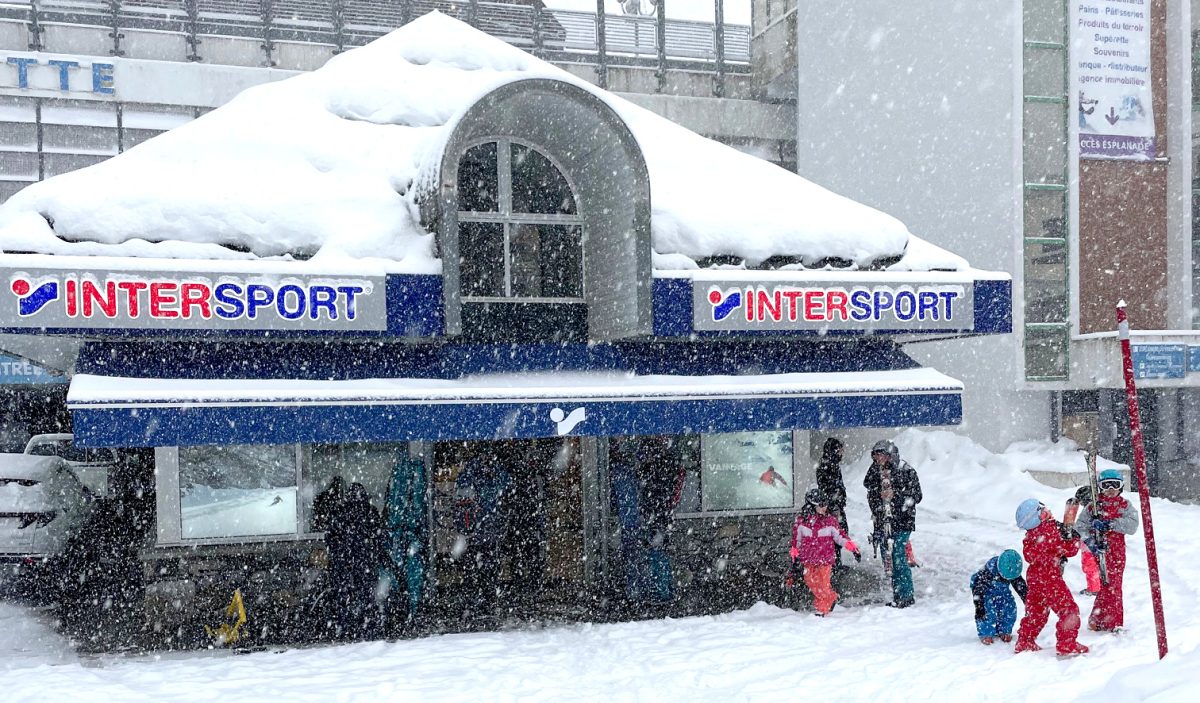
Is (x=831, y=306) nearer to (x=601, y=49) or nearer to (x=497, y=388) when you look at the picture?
(x=497, y=388)

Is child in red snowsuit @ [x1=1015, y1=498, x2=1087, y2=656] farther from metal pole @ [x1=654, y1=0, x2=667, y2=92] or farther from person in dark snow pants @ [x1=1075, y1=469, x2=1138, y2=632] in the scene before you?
metal pole @ [x1=654, y1=0, x2=667, y2=92]

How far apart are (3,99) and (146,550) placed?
15.6 meters

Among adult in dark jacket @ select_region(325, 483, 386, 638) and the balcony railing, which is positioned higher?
the balcony railing

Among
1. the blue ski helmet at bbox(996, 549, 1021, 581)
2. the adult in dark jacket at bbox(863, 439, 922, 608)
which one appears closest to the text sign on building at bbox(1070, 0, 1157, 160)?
the adult in dark jacket at bbox(863, 439, 922, 608)

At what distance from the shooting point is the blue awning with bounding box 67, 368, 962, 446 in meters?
8.54

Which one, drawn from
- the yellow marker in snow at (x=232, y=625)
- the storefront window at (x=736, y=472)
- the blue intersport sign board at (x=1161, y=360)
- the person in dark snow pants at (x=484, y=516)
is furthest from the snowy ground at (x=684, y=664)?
the blue intersport sign board at (x=1161, y=360)

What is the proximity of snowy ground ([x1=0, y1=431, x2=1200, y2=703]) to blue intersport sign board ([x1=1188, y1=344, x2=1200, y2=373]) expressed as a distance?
10378 mm

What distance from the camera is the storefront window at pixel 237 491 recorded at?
1008cm

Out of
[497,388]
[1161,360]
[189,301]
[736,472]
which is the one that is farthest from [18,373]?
[1161,360]

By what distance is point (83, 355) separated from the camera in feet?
30.2

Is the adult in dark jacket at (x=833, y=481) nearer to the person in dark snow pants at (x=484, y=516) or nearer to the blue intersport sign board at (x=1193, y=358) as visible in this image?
the person in dark snow pants at (x=484, y=516)

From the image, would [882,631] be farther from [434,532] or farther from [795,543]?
[434,532]

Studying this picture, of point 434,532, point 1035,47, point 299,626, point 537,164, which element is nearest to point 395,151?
point 537,164

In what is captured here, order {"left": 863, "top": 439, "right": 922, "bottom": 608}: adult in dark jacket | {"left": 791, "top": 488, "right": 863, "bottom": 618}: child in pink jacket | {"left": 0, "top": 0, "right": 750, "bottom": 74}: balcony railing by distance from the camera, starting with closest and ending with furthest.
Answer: {"left": 791, "top": 488, "right": 863, "bottom": 618}: child in pink jacket, {"left": 863, "top": 439, "right": 922, "bottom": 608}: adult in dark jacket, {"left": 0, "top": 0, "right": 750, "bottom": 74}: balcony railing
